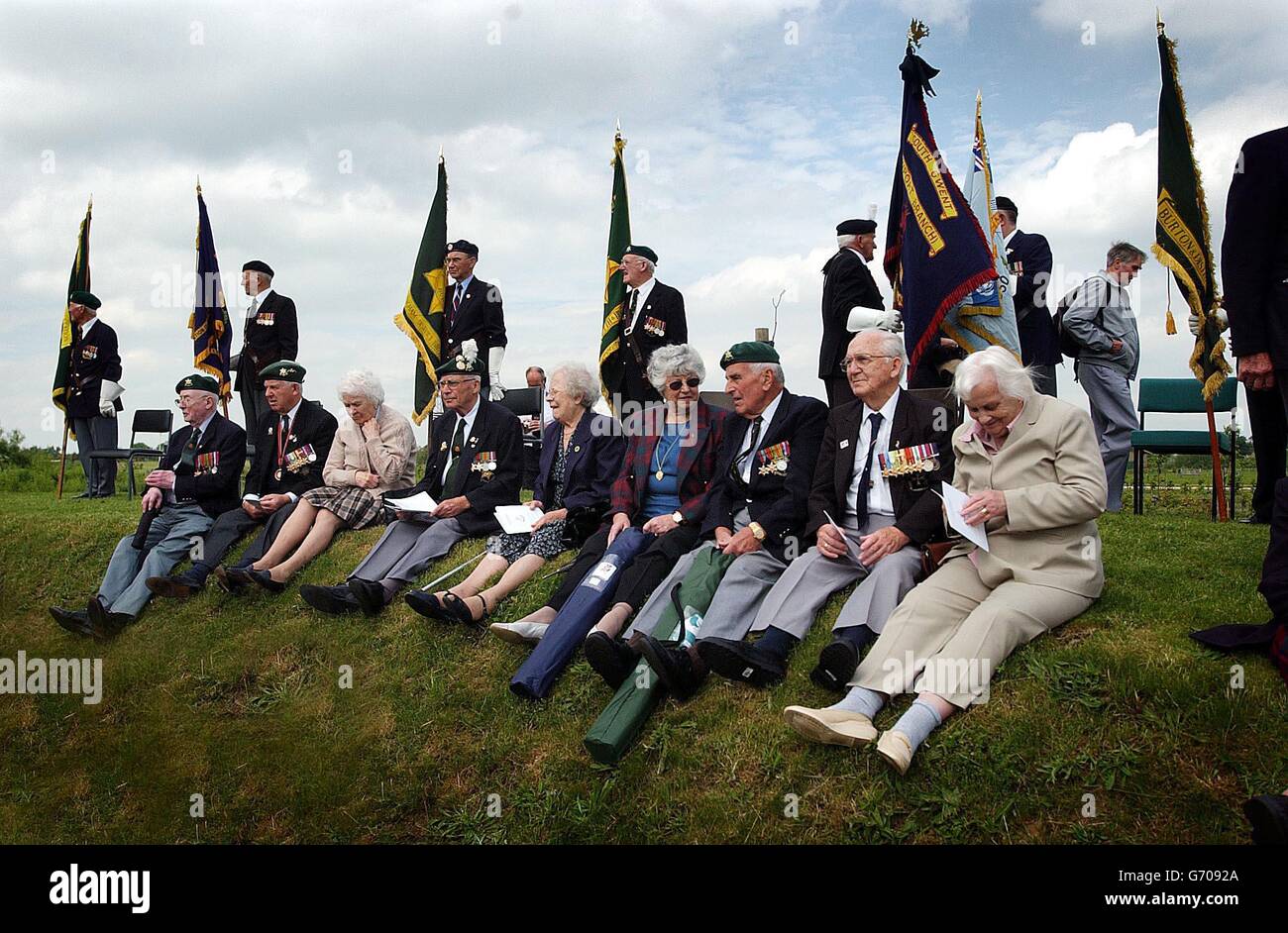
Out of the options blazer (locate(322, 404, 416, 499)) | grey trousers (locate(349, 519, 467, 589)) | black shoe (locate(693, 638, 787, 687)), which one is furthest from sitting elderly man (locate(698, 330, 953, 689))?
blazer (locate(322, 404, 416, 499))

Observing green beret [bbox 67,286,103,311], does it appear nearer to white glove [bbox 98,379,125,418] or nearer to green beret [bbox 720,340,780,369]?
white glove [bbox 98,379,125,418]

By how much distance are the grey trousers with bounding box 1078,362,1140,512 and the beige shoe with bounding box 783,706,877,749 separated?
4992 millimetres

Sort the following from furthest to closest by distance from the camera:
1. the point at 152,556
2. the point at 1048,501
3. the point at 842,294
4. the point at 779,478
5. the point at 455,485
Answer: the point at 152,556
the point at 455,485
the point at 842,294
the point at 779,478
the point at 1048,501

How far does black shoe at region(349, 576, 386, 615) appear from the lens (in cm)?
653

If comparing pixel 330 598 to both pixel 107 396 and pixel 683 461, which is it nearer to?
pixel 683 461

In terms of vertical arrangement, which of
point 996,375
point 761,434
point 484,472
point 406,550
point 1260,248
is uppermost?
point 1260,248

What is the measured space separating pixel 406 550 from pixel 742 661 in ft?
11.2

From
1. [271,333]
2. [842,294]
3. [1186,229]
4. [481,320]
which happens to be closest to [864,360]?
[842,294]

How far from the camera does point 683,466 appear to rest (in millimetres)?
6051

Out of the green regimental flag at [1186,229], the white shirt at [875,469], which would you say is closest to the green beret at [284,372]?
the white shirt at [875,469]

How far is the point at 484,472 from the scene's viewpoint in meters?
7.42

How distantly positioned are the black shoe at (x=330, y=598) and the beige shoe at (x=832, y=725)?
3661 millimetres

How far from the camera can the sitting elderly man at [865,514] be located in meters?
4.56
